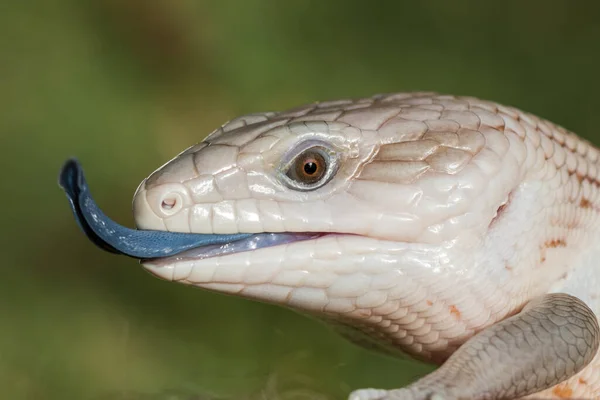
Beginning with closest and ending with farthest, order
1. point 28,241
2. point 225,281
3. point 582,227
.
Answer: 1. point 225,281
2. point 582,227
3. point 28,241

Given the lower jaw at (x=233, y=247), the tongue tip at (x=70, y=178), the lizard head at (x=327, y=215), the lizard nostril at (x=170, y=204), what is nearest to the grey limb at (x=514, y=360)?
the lizard head at (x=327, y=215)

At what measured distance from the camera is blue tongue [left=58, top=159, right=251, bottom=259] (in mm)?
1356

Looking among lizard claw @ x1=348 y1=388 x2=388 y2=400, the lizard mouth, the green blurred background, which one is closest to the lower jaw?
the lizard mouth

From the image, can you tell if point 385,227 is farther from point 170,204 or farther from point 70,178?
point 70,178

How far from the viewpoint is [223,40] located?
4.38m

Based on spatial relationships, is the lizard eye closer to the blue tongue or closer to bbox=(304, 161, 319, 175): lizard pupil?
bbox=(304, 161, 319, 175): lizard pupil

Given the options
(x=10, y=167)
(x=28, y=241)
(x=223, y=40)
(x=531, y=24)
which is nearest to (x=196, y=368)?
(x=28, y=241)

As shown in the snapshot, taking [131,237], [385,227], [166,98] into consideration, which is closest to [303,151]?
[385,227]

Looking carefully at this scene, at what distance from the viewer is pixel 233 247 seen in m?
1.37

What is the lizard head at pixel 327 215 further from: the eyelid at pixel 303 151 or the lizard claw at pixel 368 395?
the lizard claw at pixel 368 395

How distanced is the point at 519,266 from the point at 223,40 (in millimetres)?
3177

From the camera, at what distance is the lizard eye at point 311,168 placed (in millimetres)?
1400

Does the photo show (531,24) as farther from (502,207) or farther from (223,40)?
(502,207)

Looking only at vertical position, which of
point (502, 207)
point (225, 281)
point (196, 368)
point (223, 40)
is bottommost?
point (196, 368)
